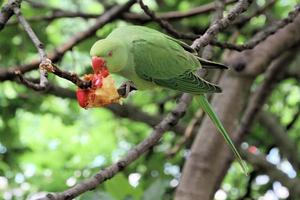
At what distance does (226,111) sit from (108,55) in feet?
3.52

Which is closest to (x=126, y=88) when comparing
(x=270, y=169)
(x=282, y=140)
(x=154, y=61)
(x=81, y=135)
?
(x=154, y=61)

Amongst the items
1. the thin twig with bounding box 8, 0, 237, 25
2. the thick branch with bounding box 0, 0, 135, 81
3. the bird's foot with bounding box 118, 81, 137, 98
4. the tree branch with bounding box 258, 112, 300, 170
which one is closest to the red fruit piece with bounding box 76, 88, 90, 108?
the bird's foot with bounding box 118, 81, 137, 98

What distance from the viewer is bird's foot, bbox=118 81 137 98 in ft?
4.28

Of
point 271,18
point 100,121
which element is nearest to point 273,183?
point 271,18

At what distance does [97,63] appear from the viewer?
1211mm

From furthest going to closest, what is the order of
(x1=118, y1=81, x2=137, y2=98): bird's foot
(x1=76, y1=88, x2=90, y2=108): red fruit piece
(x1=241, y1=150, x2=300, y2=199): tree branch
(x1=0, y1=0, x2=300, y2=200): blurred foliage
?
(x1=241, y1=150, x2=300, y2=199): tree branch, (x1=0, y1=0, x2=300, y2=200): blurred foliage, (x1=118, y1=81, x2=137, y2=98): bird's foot, (x1=76, y1=88, x2=90, y2=108): red fruit piece

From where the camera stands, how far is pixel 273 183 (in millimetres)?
2734

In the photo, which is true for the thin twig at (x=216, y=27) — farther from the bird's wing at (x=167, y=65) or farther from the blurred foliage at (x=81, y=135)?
the blurred foliage at (x=81, y=135)

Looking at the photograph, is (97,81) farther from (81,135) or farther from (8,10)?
(81,135)

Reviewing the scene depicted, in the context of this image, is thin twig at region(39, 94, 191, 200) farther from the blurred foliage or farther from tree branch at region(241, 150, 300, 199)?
tree branch at region(241, 150, 300, 199)

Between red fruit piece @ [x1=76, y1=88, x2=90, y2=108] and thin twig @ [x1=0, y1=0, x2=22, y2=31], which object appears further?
thin twig @ [x1=0, y1=0, x2=22, y2=31]

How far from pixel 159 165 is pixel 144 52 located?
1.29m

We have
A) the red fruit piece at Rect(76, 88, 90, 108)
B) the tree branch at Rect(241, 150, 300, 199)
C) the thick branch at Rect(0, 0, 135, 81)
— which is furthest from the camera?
the tree branch at Rect(241, 150, 300, 199)

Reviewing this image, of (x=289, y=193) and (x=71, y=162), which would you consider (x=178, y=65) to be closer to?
(x=289, y=193)
